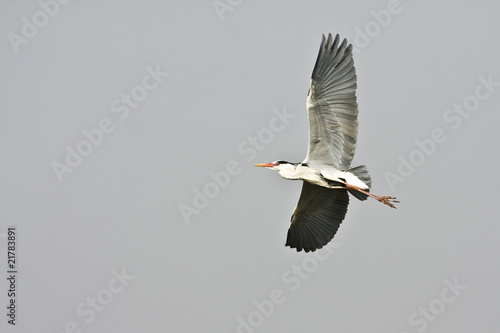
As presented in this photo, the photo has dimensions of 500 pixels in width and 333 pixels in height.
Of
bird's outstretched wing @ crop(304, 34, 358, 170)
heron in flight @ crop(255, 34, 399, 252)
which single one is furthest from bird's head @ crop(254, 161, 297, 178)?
bird's outstretched wing @ crop(304, 34, 358, 170)

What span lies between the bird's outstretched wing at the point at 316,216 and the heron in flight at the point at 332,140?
24 millimetres

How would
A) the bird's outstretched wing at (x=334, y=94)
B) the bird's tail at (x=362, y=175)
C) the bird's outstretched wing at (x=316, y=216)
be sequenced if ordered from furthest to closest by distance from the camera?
the bird's outstretched wing at (x=316, y=216)
the bird's tail at (x=362, y=175)
the bird's outstretched wing at (x=334, y=94)

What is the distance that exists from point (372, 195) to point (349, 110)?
74.6 inches

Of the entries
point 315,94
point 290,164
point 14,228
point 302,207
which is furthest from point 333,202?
point 14,228

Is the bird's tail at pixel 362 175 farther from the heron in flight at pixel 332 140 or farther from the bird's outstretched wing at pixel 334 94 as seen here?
the bird's outstretched wing at pixel 334 94

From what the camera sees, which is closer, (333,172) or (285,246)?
(333,172)

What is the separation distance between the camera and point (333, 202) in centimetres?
2094

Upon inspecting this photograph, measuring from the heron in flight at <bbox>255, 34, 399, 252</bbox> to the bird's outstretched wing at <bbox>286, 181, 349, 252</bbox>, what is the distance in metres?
0.02

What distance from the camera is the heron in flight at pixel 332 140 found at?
1812 centimetres

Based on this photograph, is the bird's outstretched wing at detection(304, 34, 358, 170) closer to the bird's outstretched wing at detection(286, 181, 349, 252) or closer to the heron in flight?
the heron in flight

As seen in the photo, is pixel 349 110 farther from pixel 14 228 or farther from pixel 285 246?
pixel 14 228

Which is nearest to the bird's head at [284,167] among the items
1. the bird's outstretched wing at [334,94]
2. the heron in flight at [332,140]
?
the heron in flight at [332,140]

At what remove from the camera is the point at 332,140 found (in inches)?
736

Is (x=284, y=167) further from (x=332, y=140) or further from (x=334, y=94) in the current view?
(x=334, y=94)
